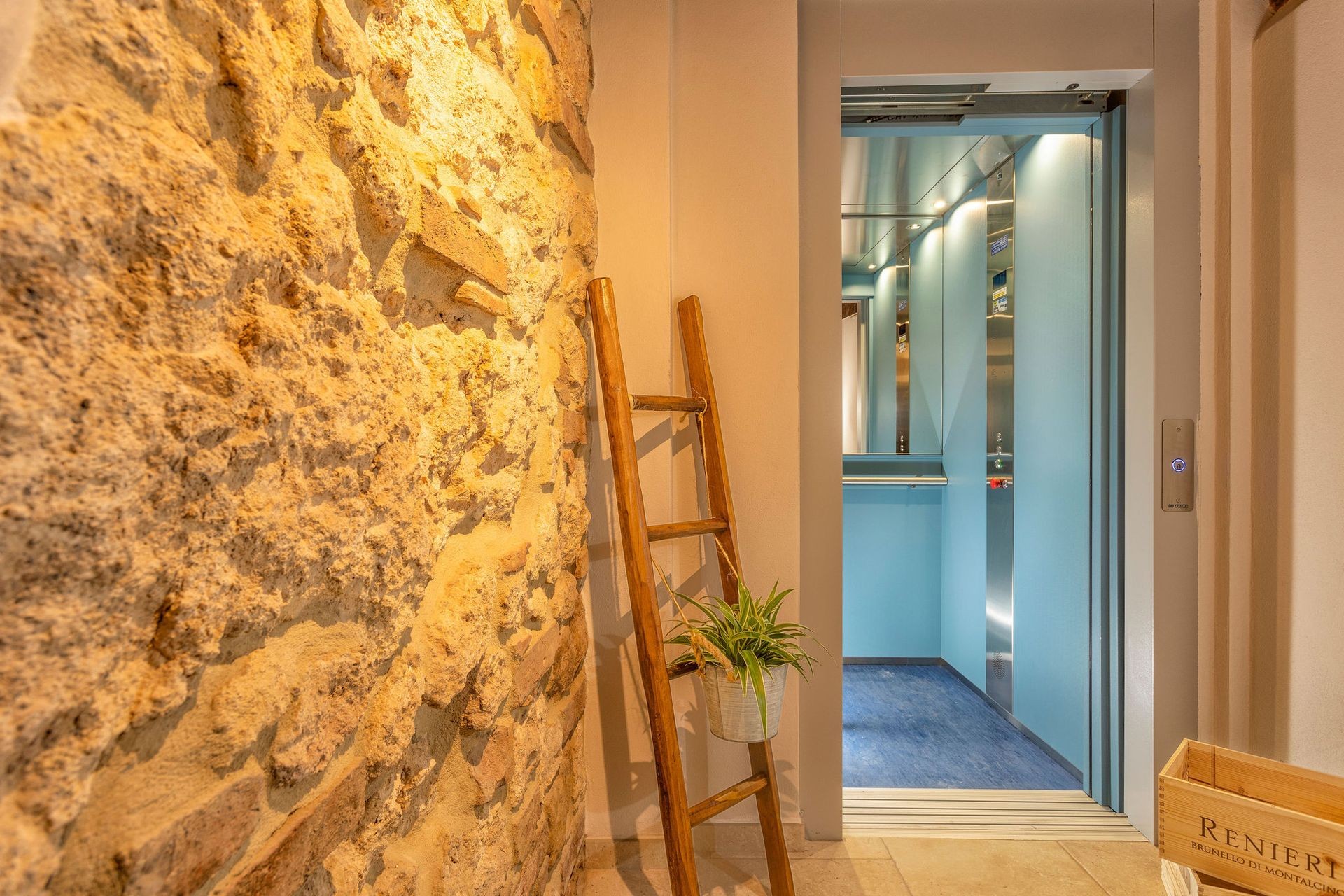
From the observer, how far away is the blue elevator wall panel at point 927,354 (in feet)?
9.64

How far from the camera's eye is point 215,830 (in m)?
0.53

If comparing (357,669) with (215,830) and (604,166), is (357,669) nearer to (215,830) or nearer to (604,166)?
(215,830)

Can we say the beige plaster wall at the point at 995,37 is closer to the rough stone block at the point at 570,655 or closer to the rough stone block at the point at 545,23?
the rough stone block at the point at 545,23

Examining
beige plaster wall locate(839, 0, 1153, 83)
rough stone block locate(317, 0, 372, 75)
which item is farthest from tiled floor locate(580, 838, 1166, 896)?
beige plaster wall locate(839, 0, 1153, 83)

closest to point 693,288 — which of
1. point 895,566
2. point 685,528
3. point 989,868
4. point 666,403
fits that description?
point 666,403

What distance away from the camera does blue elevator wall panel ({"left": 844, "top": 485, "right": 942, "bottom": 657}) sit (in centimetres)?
304

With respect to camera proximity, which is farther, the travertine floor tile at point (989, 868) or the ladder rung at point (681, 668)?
the travertine floor tile at point (989, 868)

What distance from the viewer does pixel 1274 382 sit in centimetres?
175

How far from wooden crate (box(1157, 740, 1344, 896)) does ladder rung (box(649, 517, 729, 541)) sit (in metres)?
0.96

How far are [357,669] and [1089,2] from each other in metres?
2.36

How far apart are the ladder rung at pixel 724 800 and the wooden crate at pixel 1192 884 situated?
0.77 metres

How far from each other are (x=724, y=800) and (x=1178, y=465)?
1.50 metres

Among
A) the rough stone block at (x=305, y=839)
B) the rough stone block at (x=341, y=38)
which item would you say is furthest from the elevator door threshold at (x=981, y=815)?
the rough stone block at (x=341, y=38)

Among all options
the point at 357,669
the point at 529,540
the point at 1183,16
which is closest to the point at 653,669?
the point at 529,540
